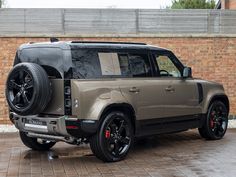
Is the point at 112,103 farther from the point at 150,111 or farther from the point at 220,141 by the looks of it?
the point at 220,141

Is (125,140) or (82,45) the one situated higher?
(82,45)

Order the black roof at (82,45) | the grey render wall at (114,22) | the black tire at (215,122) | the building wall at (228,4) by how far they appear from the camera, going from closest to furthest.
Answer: the black roof at (82,45), the black tire at (215,122), the grey render wall at (114,22), the building wall at (228,4)

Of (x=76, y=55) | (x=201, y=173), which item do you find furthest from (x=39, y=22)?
(x=201, y=173)

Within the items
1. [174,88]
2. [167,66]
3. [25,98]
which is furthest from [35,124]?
[167,66]

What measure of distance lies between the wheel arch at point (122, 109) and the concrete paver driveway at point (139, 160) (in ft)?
2.36

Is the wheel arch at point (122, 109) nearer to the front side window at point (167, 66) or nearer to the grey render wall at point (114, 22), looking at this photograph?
the front side window at point (167, 66)

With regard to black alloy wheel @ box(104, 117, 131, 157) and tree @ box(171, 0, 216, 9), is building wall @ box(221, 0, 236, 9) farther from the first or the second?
black alloy wheel @ box(104, 117, 131, 157)

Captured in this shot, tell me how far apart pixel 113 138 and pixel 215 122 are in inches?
124

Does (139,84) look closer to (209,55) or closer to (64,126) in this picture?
(64,126)

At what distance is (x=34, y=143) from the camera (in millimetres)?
9211

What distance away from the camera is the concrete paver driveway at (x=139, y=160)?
7.41 m

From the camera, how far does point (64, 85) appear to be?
306 inches

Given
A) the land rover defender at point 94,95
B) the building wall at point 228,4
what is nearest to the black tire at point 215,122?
the land rover defender at point 94,95

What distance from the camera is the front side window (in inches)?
367
